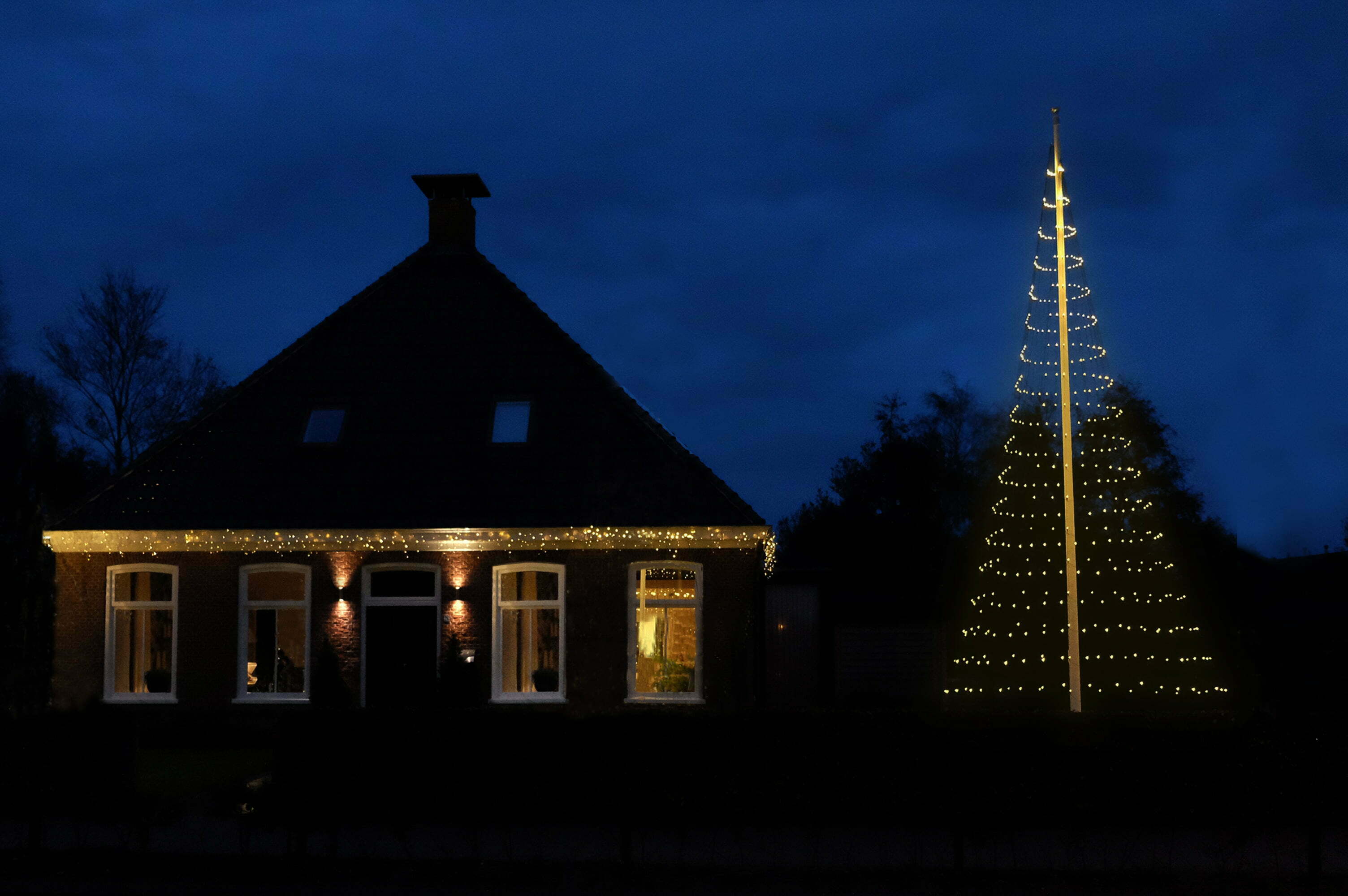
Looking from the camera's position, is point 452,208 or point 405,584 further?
point 452,208

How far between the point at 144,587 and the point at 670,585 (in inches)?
311

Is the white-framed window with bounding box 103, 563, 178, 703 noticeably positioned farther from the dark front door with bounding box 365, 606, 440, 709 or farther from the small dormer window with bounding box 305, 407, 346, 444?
the dark front door with bounding box 365, 606, 440, 709

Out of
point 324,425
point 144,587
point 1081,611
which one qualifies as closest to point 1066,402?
point 1081,611

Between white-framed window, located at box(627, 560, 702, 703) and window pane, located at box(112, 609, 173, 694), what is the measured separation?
6950 mm

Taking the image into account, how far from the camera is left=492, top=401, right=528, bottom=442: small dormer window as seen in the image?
19.1 m

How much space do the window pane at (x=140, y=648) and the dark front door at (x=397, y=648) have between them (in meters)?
3.10

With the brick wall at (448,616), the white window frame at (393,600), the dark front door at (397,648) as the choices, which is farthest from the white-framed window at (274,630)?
the dark front door at (397,648)

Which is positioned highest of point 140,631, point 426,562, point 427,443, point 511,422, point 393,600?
point 511,422

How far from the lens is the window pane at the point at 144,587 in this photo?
18953mm

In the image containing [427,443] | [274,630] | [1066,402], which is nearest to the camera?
[1066,402]

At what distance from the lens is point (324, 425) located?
64.5 feet

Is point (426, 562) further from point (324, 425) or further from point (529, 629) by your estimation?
point (324, 425)

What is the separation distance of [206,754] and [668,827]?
8.92m

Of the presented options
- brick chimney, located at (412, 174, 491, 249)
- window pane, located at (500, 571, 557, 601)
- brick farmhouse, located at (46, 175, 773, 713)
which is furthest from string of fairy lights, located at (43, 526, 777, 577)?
brick chimney, located at (412, 174, 491, 249)
